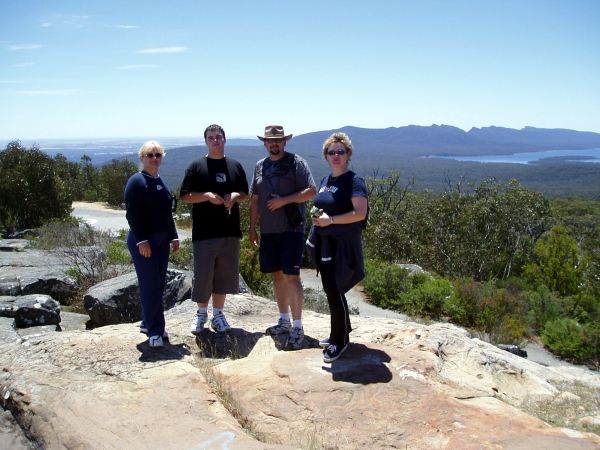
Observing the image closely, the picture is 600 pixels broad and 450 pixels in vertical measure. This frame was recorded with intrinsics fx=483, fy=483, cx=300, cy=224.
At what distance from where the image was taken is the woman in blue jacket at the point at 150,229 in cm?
436

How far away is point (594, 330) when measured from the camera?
952 cm

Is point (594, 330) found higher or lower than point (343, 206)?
lower

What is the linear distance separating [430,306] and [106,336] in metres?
7.64

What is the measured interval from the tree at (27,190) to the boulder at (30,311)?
474 inches

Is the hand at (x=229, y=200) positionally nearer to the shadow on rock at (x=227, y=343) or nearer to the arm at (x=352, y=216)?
the arm at (x=352, y=216)

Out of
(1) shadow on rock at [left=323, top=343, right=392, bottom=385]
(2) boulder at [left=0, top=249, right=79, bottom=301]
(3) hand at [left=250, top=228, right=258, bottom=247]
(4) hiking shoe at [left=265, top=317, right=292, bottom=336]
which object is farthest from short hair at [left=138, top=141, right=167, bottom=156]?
(2) boulder at [left=0, top=249, right=79, bottom=301]

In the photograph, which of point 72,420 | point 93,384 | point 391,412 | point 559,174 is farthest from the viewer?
point 559,174

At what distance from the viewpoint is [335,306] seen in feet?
13.8

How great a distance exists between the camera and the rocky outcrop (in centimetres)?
304

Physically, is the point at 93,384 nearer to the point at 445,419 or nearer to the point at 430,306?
the point at 445,419

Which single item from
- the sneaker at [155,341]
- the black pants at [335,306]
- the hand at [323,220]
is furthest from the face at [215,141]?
the sneaker at [155,341]

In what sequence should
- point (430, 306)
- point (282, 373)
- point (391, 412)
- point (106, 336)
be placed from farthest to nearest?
point (430, 306) → point (106, 336) → point (282, 373) → point (391, 412)

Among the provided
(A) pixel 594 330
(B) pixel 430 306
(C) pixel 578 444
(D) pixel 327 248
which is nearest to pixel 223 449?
(D) pixel 327 248

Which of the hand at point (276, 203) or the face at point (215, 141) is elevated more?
the face at point (215, 141)
